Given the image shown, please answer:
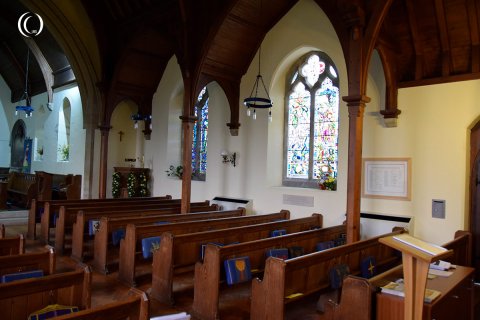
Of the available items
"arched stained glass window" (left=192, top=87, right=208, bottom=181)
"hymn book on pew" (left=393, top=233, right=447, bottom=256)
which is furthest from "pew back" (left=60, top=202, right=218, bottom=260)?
"hymn book on pew" (left=393, top=233, right=447, bottom=256)

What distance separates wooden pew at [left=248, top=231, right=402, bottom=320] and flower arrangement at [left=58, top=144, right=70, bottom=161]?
11729 millimetres

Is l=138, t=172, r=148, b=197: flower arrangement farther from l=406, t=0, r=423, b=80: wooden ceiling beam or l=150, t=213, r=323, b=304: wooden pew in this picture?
l=406, t=0, r=423, b=80: wooden ceiling beam

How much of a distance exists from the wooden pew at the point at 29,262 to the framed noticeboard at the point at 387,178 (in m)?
4.93

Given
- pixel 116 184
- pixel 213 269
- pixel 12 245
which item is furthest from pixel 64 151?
pixel 213 269

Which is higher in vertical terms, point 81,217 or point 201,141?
point 201,141

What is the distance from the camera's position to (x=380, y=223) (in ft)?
19.6

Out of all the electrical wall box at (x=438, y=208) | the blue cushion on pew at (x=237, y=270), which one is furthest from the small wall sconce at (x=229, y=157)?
the blue cushion on pew at (x=237, y=270)

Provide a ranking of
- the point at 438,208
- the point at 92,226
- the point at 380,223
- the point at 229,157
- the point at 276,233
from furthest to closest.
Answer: the point at 229,157
the point at 380,223
the point at 92,226
the point at 438,208
the point at 276,233

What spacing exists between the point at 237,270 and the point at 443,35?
4.43 m

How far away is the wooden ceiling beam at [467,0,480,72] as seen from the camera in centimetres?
512

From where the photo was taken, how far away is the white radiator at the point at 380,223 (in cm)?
577

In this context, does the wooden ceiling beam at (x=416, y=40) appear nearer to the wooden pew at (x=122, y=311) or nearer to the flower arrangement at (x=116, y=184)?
the wooden pew at (x=122, y=311)
